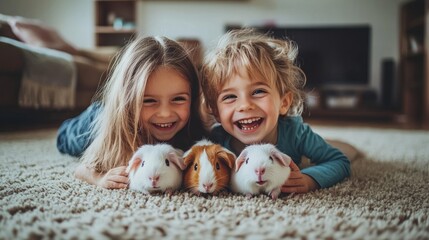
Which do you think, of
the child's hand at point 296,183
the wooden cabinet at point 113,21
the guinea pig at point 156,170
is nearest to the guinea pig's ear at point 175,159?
the guinea pig at point 156,170

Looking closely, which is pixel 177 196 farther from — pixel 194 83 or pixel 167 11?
pixel 167 11

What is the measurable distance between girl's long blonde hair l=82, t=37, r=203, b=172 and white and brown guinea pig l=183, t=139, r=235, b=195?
0.21 m

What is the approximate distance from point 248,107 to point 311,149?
8.7 inches

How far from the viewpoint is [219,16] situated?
4.23 m

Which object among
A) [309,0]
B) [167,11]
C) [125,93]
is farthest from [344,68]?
[125,93]

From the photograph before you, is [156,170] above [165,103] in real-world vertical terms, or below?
below

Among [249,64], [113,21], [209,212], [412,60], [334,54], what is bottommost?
[209,212]

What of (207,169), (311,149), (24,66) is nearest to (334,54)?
(24,66)

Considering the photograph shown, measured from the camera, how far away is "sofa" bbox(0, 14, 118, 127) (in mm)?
1868

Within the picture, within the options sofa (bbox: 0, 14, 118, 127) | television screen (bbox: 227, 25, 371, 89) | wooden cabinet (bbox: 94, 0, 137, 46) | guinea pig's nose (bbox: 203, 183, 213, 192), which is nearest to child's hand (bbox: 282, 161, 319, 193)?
guinea pig's nose (bbox: 203, 183, 213, 192)

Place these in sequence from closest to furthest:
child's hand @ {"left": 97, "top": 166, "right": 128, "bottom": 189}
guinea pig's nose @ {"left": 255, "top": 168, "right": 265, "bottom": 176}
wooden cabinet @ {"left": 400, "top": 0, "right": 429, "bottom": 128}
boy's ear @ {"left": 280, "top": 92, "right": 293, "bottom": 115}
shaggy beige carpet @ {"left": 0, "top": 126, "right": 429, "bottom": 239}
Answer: shaggy beige carpet @ {"left": 0, "top": 126, "right": 429, "bottom": 239} < guinea pig's nose @ {"left": 255, "top": 168, "right": 265, "bottom": 176} < child's hand @ {"left": 97, "top": 166, "right": 128, "bottom": 189} < boy's ear @ {"left": 280, "top": 92, "right": 293, "bottom": 115} < wooden cabinet @ {"left": 400, "top": 0, "right": 429, "bottom": 128}

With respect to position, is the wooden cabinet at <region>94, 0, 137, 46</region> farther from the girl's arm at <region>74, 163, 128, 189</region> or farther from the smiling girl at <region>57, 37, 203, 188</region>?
the girl's arm at <region>74, 163, 128, 189</region>

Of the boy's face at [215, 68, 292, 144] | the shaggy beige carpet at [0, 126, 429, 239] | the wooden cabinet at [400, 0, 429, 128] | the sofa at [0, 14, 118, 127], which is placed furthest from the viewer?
the wooden cabinet at [400, 0, 429, 128]

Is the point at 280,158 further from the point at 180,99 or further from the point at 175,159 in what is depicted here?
the point at 180,99
